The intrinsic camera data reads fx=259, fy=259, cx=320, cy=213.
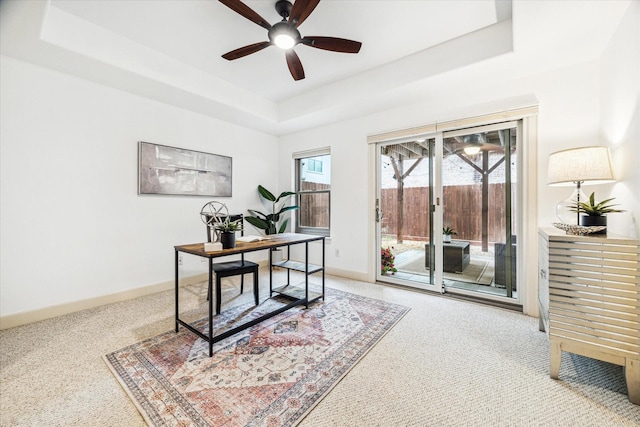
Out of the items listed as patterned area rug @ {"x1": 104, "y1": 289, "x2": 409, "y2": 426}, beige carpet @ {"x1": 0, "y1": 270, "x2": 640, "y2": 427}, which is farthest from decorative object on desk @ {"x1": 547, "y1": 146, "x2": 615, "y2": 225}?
patterned area rug @ {"x1": 104, "y1": 289, "x2": 409, "y2": 426}

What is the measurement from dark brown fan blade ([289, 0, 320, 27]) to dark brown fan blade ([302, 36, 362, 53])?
0.58 ft

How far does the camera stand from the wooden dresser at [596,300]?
1.45 metres

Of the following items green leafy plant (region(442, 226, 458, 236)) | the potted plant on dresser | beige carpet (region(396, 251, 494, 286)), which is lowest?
beige carpet (region(396, 251, 494, 286))

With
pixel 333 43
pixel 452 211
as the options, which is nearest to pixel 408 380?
pixel 452 211

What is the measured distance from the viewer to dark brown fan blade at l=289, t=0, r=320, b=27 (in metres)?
1.78

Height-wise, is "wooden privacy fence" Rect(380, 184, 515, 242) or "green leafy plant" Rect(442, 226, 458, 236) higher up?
"wooden privacy fence" Rect(380, 184, 515, 242)

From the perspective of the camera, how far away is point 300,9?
6.07ft

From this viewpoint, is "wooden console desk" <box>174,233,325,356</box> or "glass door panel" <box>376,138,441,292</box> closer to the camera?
"wooden console desk" <box>174,233,325,356</box>

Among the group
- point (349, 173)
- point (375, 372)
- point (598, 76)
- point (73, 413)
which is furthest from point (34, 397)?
point (598, 76)

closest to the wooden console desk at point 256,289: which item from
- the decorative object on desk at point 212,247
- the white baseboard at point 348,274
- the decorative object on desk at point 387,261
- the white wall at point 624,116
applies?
the decorative object on desk at point 212,247

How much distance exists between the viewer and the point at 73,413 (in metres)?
1.38

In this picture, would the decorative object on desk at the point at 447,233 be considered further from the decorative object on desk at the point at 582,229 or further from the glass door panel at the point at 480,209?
the decorative object on desk at the point at 582,229

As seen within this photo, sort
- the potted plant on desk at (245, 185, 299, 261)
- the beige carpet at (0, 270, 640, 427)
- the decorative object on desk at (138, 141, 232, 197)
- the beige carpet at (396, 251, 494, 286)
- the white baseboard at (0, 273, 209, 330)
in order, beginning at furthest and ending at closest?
the potted plant on desk at (245, 185, 299, 261) < the decorative object on desk at (138, 141, 232, 197) < the beige carpet at (396, 251, 494, 286) < the white baseboard at (0, 273, 209, 330) < the beige carpet at (0, 270, 640, 427)

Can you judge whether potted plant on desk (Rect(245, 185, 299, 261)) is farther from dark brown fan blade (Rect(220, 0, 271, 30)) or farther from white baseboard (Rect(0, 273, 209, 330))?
dark brown fan blade (Rect(220, 0, 271, 30))
